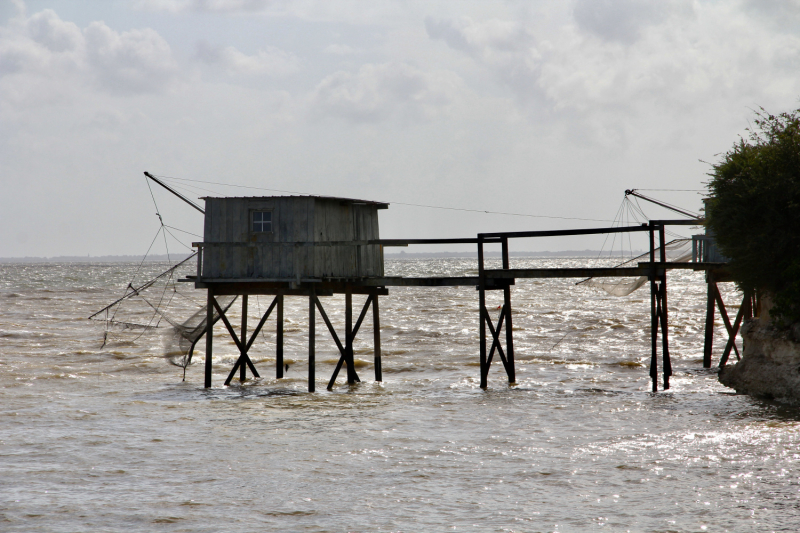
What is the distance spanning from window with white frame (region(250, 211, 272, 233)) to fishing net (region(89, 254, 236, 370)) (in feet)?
5.51

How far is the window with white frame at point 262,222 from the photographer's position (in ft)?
62.3

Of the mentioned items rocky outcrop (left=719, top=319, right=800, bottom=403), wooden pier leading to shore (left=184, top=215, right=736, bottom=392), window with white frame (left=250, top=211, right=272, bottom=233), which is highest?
window with white frame (left=250, top=211, right=272, bottom=233)

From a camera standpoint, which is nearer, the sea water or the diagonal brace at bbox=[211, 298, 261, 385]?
the sea water

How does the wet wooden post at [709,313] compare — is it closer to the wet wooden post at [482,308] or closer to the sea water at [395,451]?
the sea water at [395,451]

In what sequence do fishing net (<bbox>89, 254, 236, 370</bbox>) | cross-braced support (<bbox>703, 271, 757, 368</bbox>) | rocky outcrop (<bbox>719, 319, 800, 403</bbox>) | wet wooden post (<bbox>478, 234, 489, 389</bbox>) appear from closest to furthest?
1. rocky outcrop (<bbox>719, 319, 800, 403</bbox>)
2. wet wooden post (<bbox>478, 234, 489, 389</bbox>)
3. cross-braced support (<bbox>703, 271, 757, 368</bbox>)
4. fishing net (<bbox>89, 254, 236, 370</bbox>)

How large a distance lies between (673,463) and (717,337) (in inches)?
833

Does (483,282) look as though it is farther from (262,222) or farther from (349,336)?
(262,222)

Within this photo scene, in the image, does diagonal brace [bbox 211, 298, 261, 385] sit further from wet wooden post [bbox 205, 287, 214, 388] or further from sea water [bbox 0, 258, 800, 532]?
sea water [bbox 0, 258, 800, 532]

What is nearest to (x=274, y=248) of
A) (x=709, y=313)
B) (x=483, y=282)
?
(x=483, y=282)

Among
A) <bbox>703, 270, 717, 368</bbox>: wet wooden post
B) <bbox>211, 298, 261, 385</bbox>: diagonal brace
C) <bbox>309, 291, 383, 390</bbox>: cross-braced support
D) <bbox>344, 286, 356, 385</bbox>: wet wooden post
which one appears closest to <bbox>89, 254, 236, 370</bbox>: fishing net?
<bbox>211, 298, 261, 385</bbox>: diagonal brace

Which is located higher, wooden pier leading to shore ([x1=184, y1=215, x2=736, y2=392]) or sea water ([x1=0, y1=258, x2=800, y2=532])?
wooden pier leading to shore ([x1=184, y1=215, x2=736, y2=392])

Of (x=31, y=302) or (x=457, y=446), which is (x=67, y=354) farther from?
(x=31, y=302)

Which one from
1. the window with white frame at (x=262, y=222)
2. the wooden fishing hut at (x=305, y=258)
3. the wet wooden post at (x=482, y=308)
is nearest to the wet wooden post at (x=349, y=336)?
the wooden fishing hut at (x=305, y=258)

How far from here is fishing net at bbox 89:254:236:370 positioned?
22.1 meters
